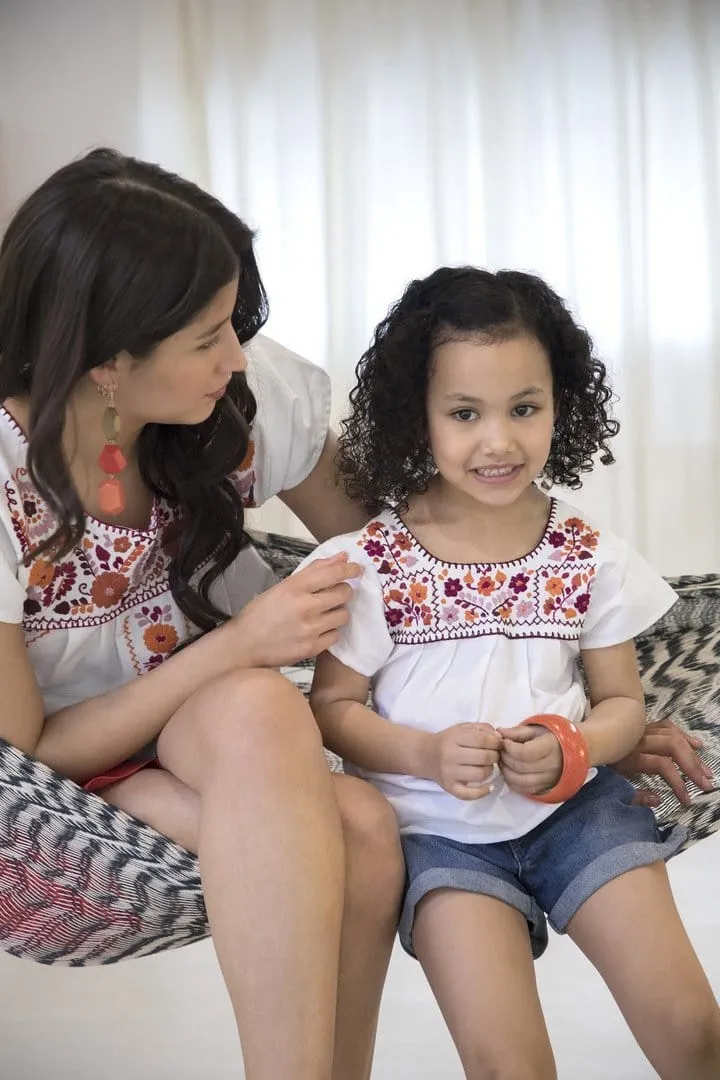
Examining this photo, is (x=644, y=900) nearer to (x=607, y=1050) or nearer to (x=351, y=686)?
(x=351, y=686)

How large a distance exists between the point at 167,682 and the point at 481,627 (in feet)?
1.08

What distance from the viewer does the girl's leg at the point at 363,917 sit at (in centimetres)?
118

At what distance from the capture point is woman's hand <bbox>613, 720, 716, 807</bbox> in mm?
1346

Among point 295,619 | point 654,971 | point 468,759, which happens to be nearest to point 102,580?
point 295,619

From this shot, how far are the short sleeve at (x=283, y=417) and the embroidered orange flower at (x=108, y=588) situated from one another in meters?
0.24

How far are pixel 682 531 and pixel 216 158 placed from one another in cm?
224

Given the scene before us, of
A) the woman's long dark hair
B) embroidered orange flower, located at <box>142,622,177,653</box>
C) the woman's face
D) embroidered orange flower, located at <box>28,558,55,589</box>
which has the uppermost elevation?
the woman's long dark hair

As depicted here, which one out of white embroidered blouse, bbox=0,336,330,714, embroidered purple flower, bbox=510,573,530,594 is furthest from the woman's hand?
white embroidered blouse, bbox=0,336,330,714

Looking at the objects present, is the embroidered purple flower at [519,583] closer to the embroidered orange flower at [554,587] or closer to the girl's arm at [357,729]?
the embroidered orange flower at [554,587]

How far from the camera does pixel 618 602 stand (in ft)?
4.51

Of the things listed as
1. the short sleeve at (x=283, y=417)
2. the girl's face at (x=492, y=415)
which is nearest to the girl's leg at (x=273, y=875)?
the girl's face at (x=492, y=415)

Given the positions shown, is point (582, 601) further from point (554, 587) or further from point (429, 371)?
point (429, 371)

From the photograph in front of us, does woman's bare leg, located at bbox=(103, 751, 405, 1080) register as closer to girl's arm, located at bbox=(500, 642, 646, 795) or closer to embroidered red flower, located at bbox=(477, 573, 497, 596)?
girl's arm, located at bbox=(500, 642, 646, 795)

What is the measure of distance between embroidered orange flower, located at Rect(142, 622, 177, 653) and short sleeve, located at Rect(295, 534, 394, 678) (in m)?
0.18
